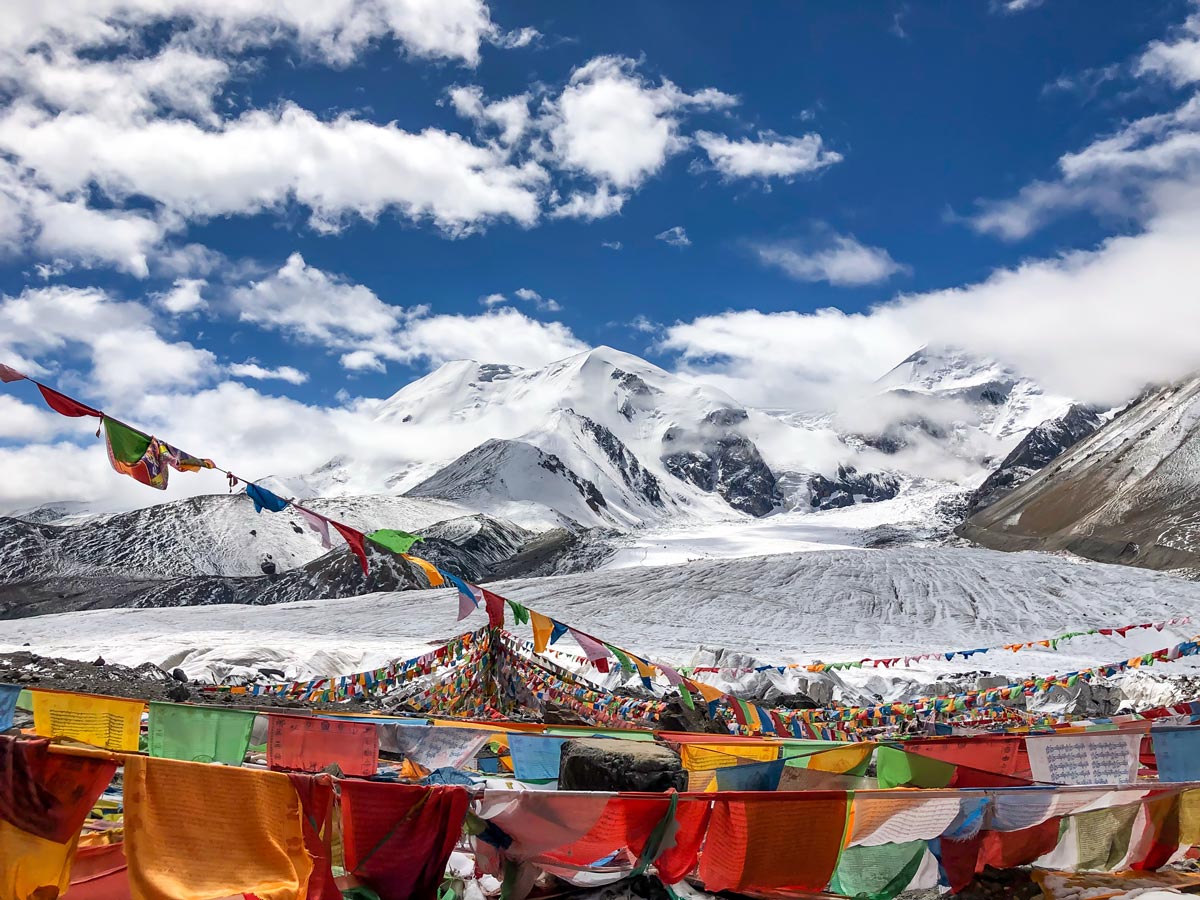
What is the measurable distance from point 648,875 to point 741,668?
18.5m

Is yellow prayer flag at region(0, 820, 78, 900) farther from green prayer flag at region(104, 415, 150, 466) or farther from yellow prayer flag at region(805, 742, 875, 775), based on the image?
green prayer flag at region(104, 415, 150, 466)

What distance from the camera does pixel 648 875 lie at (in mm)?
6012

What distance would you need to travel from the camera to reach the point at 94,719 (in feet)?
32.4

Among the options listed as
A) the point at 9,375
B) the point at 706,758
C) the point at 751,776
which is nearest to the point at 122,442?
the point at 9,375

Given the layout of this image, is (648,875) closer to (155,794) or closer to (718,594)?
(155,794)

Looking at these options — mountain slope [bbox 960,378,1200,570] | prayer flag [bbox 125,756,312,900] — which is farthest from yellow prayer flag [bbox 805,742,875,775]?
mountain slope [bbox 960,378,1200,570]

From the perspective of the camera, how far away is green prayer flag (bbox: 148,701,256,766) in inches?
336

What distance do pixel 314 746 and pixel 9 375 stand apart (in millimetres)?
5842

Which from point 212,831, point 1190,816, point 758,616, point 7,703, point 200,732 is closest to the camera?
point 212,831

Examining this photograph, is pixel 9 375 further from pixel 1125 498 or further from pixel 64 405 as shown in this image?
pixel 1125 498

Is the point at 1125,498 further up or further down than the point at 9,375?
further up

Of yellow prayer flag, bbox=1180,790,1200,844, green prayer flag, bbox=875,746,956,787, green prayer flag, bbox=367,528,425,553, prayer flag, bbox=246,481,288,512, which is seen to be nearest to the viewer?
yellow prayer flag, bbox=1180,790,1200,844

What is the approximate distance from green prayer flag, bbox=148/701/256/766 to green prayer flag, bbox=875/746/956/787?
20.5 feet

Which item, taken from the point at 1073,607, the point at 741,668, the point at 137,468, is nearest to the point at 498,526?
the point at 1073,607
